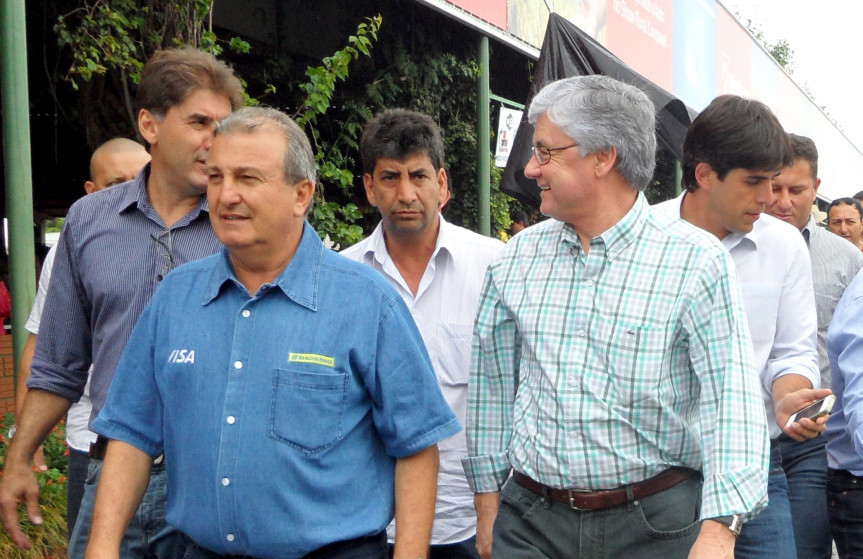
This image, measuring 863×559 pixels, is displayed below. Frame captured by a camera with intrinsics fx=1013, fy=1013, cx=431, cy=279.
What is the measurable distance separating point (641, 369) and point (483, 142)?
23.4 feet

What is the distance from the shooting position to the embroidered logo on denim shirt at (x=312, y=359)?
2648 millimetres

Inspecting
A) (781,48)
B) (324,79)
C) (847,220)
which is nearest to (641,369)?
(324,79)

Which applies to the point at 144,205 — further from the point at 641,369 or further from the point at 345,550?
the point at 641,369

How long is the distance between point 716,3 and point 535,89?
12.8 metres

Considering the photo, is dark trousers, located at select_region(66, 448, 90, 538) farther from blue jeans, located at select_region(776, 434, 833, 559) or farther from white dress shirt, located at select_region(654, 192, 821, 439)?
blue jeans, located at select_region(776, 434, 833, 559)

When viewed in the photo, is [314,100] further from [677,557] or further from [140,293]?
[677,557]

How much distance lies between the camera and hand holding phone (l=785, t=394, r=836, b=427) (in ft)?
10.8

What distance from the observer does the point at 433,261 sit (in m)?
3.91

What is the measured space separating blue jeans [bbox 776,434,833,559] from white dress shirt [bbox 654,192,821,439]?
0.55m

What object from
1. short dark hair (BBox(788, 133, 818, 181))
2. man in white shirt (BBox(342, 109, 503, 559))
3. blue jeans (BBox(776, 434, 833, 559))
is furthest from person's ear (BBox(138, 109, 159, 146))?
short dark hair (BBox(788, 133, 818, 181))

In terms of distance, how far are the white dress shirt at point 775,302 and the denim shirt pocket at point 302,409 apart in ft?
5.82

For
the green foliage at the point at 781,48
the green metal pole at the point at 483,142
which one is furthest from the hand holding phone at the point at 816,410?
the green foliage at the point at 781,48

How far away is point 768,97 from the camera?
→ 21734 mm

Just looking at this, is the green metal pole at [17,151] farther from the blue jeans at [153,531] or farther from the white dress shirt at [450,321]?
the blue jeans at [153,531]
